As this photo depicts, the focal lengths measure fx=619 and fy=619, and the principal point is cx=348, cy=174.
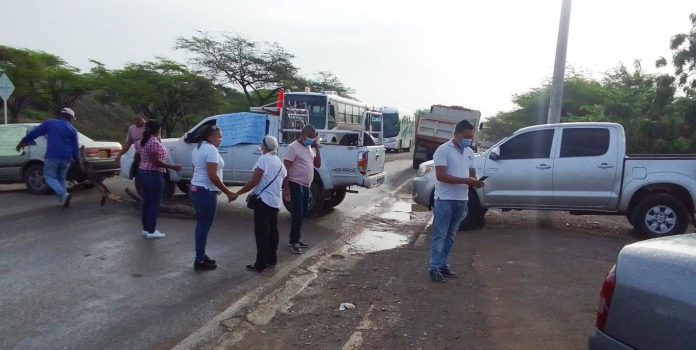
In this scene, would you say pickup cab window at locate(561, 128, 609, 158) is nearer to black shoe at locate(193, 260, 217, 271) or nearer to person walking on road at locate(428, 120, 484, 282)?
person walking on road at locate(428, 120, 484, 282)

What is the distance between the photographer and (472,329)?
202 inches

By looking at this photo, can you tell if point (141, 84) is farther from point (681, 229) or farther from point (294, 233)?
point (681, 229)

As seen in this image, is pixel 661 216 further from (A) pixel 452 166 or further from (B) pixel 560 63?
(B) pixel 560 63

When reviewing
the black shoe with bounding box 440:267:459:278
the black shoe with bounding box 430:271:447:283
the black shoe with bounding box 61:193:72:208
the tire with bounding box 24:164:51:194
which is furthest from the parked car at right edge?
the tire with bounding box 24:164:51:194

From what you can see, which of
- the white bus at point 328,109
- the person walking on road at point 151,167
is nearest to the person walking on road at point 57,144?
the person walking on road at point 151,167

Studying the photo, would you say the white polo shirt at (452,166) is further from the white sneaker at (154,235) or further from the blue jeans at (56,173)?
the blue jeans at (56,173)

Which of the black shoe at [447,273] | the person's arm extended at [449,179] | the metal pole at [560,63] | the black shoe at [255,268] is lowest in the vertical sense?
the black shoe at [255,268]

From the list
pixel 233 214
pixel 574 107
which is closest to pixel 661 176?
pixel 233 214

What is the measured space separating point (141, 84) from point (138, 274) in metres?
22.7

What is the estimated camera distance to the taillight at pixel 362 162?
11.1m

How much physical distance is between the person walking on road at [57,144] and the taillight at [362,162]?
4.98 metres

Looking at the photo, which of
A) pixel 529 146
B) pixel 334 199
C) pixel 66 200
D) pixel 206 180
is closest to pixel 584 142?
pixel 529 146

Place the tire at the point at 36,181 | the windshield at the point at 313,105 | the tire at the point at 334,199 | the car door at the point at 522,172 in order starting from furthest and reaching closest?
the windshield at the point at 313,105, the tire at the point at 36,181, the tire at the point at 334,199, the car door at the point at 522,172

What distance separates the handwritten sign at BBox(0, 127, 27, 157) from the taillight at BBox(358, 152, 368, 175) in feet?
24.2
